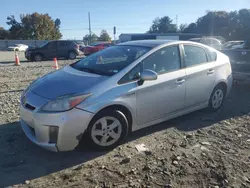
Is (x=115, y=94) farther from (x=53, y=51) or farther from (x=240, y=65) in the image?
(x=53, y=51)

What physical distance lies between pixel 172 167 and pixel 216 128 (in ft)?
5.82

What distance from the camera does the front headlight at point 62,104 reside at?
135 inches

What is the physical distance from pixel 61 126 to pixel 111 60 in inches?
64.0

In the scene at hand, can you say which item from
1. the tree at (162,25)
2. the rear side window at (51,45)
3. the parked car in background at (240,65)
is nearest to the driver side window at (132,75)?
the parked car in background at (240,65)

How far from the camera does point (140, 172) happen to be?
10.9ft

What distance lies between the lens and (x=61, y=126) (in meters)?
3.37

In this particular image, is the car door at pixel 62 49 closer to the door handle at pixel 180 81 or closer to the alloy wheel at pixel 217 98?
the alloy wheel at pixel 217 98

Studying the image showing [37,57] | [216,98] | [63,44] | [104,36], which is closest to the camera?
[216,98]

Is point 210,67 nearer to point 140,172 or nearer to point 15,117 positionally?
point 140,172

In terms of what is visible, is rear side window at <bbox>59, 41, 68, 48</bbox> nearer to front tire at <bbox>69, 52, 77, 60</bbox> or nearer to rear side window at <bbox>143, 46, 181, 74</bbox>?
front tire at <bbox>69, 52, 77, 60</bbox>

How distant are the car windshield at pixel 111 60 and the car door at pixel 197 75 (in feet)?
3.14

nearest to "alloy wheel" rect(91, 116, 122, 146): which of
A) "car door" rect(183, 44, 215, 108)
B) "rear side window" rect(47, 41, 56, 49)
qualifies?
"car door" rect(183, 44, 215, 108)

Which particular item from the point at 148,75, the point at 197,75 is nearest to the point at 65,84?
the point at 148,75

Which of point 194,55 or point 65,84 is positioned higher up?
point 194,55
